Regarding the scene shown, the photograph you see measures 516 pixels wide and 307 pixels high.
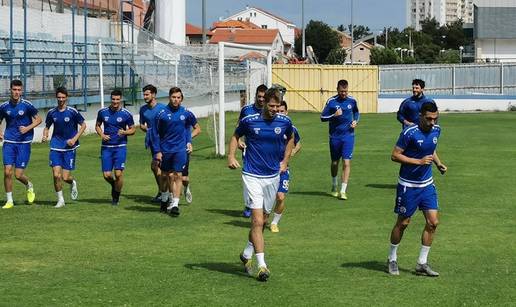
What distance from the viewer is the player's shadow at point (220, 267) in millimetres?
10969

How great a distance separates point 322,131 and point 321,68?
19.2 metres

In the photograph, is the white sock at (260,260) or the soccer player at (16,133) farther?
the soccer player at (16,133)

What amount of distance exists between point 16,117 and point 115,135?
1662 millimetres

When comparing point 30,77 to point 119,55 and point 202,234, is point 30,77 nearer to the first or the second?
point 119,55

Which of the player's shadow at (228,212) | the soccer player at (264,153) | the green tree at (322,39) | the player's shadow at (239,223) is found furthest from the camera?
the green tree at (322,39)

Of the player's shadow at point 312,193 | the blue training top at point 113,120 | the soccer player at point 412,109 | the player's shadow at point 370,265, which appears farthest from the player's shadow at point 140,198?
the player's shadow at point 370,265

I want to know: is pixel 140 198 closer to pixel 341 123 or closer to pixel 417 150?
pixel 341 123

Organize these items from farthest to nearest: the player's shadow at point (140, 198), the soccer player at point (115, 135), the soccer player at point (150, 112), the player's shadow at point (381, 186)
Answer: the player's shadow at point (381, 186)
the player's shadow at point (140, 198)
the soccer player at point (150, 112)
the soccer player at point (115, 135)

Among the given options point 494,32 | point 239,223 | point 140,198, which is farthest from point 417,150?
point 494,32

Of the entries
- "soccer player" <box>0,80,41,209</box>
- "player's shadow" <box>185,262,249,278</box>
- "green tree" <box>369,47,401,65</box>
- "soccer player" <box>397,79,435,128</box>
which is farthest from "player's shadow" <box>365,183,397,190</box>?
"green tree" <box>369,47,401,65</box>

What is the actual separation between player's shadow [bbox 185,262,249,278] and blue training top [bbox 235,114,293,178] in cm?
111

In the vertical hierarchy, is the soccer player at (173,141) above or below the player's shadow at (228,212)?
above

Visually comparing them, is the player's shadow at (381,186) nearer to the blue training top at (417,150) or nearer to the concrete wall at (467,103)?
the blue training top at (417,150)

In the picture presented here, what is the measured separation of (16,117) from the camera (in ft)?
53.4
